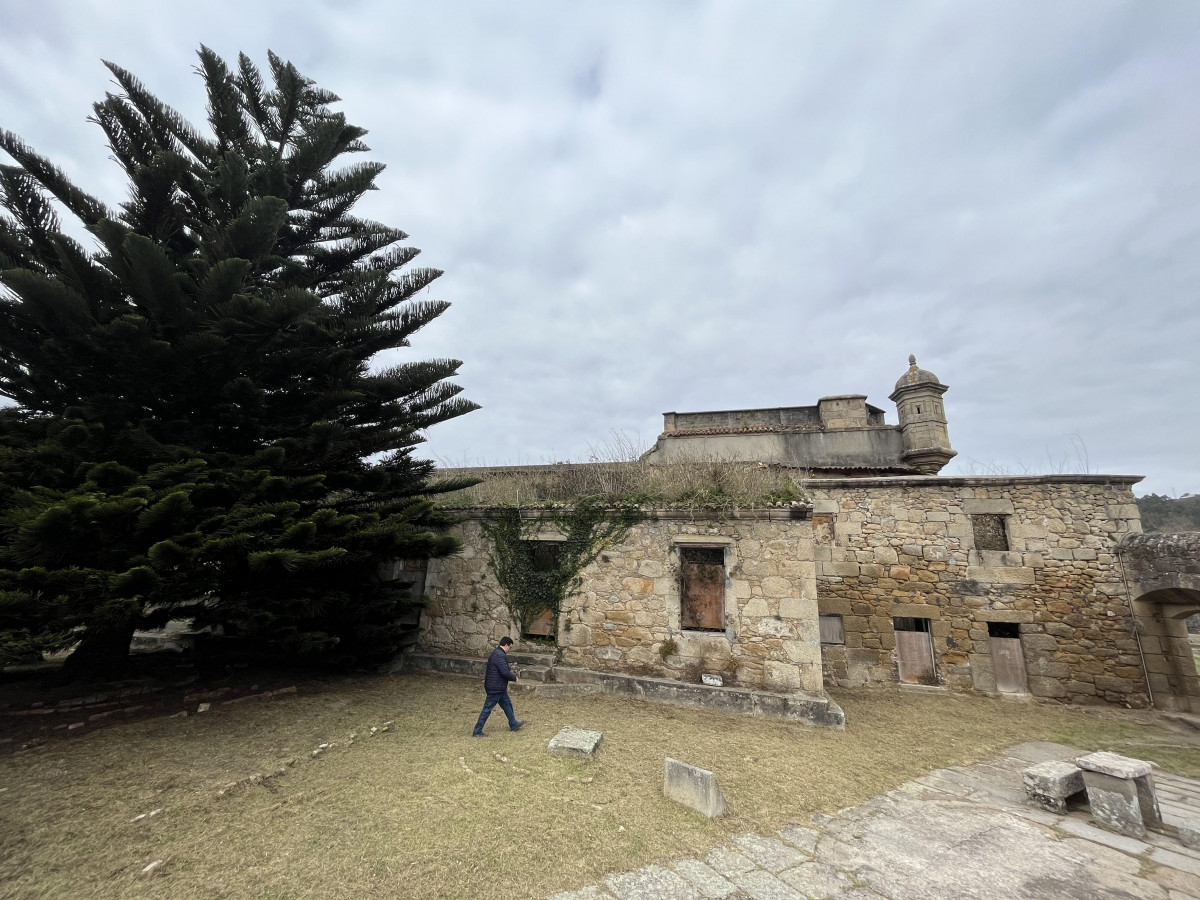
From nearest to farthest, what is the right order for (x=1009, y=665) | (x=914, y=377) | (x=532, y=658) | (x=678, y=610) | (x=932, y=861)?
1. (x=932, y=861)
2. (x=678, y=610)
3. (x=532, y=658)
4. (x=1009, y=665)
5. (x=914, y=377)

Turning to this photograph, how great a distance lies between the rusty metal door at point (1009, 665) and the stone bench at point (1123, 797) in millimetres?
4853

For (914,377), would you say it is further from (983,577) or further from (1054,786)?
(1054,786)

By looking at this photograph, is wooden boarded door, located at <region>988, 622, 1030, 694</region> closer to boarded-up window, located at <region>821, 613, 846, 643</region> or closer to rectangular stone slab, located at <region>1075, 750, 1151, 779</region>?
boarded-up window, located at <region>821, 613, 846, 643</region>

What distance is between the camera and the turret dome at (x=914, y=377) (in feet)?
42.0

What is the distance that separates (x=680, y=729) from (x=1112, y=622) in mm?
7933

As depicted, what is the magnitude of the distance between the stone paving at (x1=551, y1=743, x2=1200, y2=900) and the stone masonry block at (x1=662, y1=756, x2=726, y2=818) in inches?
11.3

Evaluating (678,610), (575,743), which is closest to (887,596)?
(678,610)

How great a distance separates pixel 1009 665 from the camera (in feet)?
26.1

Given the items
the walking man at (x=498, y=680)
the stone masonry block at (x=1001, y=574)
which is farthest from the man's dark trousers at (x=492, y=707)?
the stone masonry block at (x=1001, y=574)

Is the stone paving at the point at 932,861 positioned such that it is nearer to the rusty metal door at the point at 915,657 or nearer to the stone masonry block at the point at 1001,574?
the rusty metal door at the point at 915,657

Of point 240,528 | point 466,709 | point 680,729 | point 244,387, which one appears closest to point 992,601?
point 680,729

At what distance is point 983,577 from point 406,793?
9.48 meters

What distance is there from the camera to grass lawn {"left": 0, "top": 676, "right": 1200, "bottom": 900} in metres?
2.65

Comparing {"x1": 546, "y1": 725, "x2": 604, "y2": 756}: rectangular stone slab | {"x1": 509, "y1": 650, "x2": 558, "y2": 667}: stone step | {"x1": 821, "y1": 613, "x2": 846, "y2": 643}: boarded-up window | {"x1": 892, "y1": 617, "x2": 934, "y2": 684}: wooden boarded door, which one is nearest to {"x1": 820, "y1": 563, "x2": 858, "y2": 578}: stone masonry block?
{"x1": 821, "y1": 613, "x2": 846, "y2": 643}: boarded-up window
